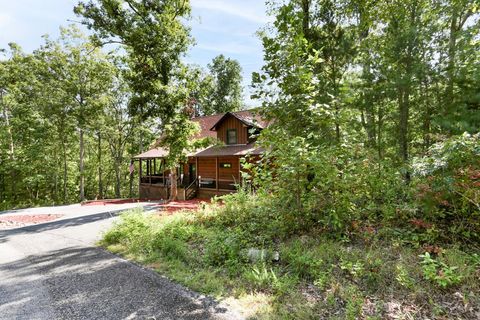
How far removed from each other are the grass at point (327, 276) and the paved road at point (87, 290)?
1.08 ft

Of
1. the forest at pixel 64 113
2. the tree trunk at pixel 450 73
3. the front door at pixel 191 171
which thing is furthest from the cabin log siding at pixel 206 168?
the tree trunk at pixel 450 73

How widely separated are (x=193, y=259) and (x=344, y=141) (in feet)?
11.9

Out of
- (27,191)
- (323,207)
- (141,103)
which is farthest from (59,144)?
(323,207)

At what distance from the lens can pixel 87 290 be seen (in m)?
4.00

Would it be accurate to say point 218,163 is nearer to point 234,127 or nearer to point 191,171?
point 234,127

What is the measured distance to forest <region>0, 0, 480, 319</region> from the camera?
321cm

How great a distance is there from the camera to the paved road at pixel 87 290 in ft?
10.9

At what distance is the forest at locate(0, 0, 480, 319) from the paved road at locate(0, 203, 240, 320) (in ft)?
1.22

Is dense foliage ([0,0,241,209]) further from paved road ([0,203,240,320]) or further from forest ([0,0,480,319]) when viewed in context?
paved road ([0,203,240,320])

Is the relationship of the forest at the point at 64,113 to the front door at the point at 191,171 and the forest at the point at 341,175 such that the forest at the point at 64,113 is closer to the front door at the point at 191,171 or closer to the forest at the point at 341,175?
the front door at the point at 191,171

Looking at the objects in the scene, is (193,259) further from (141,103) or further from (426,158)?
(141,103)

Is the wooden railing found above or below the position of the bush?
below

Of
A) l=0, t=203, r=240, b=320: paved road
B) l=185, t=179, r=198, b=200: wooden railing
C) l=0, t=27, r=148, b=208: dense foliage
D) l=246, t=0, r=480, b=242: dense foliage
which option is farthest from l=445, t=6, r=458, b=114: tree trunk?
l=0, t=27, r=148, b=208: dense foliage

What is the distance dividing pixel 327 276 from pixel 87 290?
368 cm
